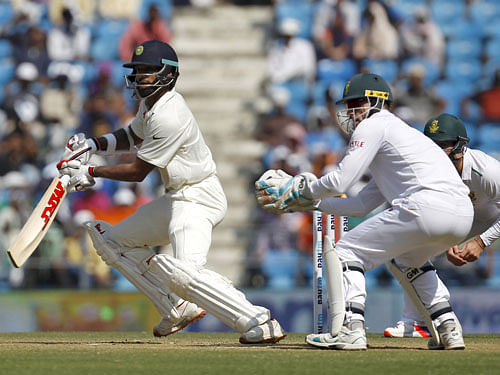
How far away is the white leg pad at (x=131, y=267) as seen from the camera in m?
6.66

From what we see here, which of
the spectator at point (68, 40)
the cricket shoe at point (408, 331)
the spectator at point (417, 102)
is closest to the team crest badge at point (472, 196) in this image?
the cricket shoe at point (408, 331)

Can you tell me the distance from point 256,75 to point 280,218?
375cm

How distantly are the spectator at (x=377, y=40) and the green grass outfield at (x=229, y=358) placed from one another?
675 centimetres

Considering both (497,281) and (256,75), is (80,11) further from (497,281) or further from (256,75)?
(497,281)

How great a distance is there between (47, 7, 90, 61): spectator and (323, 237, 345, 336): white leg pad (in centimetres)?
889

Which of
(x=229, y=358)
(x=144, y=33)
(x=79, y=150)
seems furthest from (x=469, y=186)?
(x=144, y=33)

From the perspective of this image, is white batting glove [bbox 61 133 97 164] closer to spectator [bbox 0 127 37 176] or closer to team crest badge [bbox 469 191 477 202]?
team crest badge [bbox 469 191 477 202]

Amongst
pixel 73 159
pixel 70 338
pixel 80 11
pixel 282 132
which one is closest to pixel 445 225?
pixel 73 159

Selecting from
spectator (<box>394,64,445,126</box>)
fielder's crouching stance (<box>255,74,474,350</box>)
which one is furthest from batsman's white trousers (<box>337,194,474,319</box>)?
spectator (<box>394,64,445,126</box>)

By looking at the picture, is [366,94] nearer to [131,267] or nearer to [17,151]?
[131,267]

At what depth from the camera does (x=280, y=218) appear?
34.7 feet

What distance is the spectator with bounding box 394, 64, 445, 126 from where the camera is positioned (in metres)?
12.1

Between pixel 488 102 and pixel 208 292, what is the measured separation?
24.5 ft

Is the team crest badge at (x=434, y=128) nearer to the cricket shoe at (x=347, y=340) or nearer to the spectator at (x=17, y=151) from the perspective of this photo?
the cricket shoe at (x=347, y=340)
